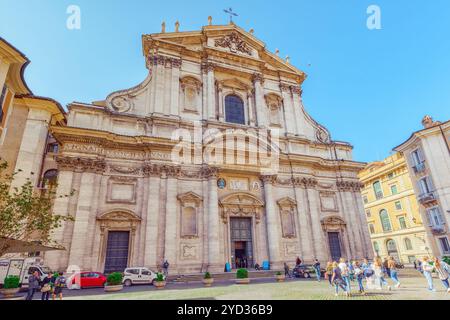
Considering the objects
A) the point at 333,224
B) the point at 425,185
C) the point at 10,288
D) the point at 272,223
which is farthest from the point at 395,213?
the point at 10,288

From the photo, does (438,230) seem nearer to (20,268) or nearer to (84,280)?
(84,280)

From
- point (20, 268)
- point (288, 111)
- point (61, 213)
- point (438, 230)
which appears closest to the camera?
point (20, 268)

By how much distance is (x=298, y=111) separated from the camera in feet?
91.0

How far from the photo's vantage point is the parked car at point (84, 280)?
14844 millimetres

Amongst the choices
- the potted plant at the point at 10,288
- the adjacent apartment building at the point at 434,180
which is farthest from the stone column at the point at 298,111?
the potted plant at the point at 10,288

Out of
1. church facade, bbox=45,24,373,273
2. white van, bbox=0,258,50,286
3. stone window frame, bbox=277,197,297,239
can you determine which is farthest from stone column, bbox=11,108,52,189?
stone window frame, bbox=277,197,297,239

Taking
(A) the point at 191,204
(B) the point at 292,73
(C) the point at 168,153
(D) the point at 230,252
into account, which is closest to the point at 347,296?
(D) the point at 230,252

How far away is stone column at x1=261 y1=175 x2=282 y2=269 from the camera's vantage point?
2051 cm

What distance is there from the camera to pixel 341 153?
27172mm

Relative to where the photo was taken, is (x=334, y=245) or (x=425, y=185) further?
(x=425, y=185)

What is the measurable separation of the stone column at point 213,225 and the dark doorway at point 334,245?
→ 403 inches

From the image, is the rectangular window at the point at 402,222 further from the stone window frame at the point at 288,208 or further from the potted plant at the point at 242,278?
the potted plant at the point at 242,278

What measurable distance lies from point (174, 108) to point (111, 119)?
5073 mm

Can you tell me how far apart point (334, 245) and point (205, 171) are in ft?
43.6
